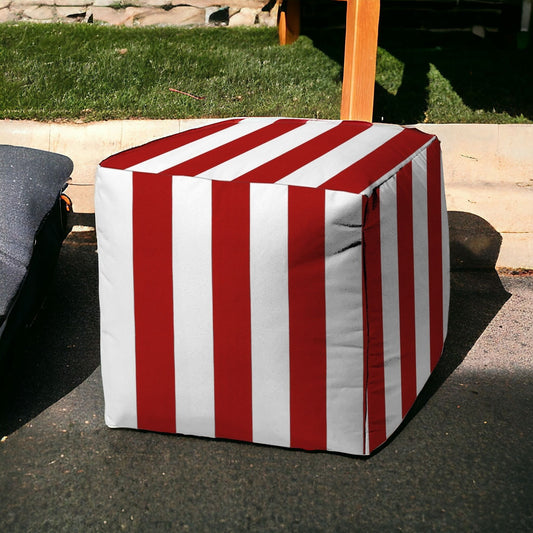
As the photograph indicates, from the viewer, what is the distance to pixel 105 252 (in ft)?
9.06

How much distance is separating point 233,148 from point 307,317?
805 millimetres

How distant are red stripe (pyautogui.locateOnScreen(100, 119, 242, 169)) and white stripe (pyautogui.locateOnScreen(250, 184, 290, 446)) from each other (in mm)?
557

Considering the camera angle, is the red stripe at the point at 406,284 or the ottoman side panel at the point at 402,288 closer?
the ottoman side panel at the point at 402,288

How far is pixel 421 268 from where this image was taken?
2961 millimetres

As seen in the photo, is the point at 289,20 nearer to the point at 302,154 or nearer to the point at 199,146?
the point at 199,146

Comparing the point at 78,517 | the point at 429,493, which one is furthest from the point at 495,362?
the point at 78,517

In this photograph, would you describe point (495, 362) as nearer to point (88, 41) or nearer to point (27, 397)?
point (27, 397)

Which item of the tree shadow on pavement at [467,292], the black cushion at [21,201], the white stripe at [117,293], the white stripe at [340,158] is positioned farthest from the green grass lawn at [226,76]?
the white stripe at [117,293]

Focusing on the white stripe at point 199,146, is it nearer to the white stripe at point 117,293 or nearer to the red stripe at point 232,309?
the white stripe at point 117,293

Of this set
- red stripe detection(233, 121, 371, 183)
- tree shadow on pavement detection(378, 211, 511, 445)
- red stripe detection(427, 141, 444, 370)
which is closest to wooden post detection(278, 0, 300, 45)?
tree shadow on pavement detection(378, 211, 511, 445)

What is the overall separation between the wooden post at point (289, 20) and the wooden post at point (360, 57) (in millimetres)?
2100

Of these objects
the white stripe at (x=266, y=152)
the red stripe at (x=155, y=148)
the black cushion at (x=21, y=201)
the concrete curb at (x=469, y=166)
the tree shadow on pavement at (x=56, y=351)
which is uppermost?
the white stripe at (x=266, y=152)

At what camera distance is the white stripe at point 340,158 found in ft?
8.29

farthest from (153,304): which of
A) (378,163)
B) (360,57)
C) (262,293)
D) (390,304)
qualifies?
(360,57)
